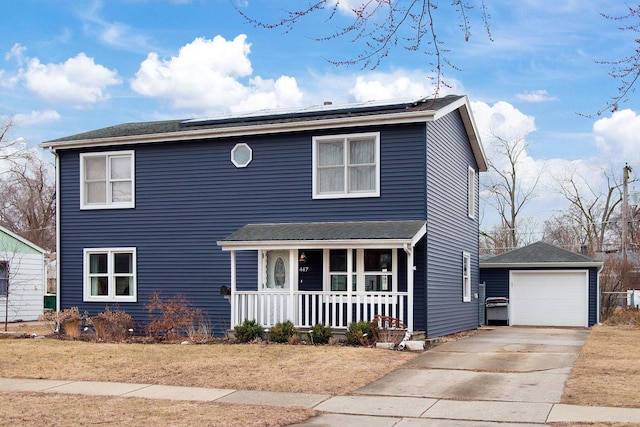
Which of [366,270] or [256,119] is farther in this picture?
[256,119]

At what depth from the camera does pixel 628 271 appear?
3672 centimetres

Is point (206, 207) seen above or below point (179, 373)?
above

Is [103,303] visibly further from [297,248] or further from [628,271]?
[628,271]

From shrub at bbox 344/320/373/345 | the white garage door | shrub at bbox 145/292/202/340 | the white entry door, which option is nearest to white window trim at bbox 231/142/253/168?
the white entry door

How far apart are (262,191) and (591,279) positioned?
13.4 meters

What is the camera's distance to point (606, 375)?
43.4 ft

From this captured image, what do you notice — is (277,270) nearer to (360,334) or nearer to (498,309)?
(360,334)

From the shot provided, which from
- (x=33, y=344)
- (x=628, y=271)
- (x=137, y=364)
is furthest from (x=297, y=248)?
(x=628, y=271)

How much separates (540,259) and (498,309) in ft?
7.70

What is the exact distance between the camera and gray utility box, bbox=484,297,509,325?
92.6 feet

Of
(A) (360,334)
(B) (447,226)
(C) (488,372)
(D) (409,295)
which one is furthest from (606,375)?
(B) (447,226)

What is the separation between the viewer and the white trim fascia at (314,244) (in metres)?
17.8

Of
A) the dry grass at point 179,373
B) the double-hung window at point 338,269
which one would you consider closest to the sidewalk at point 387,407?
the dry grass at point 179,373

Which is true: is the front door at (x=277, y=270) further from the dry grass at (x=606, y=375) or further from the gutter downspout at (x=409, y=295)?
the dry grass at (x=606, y=375)
